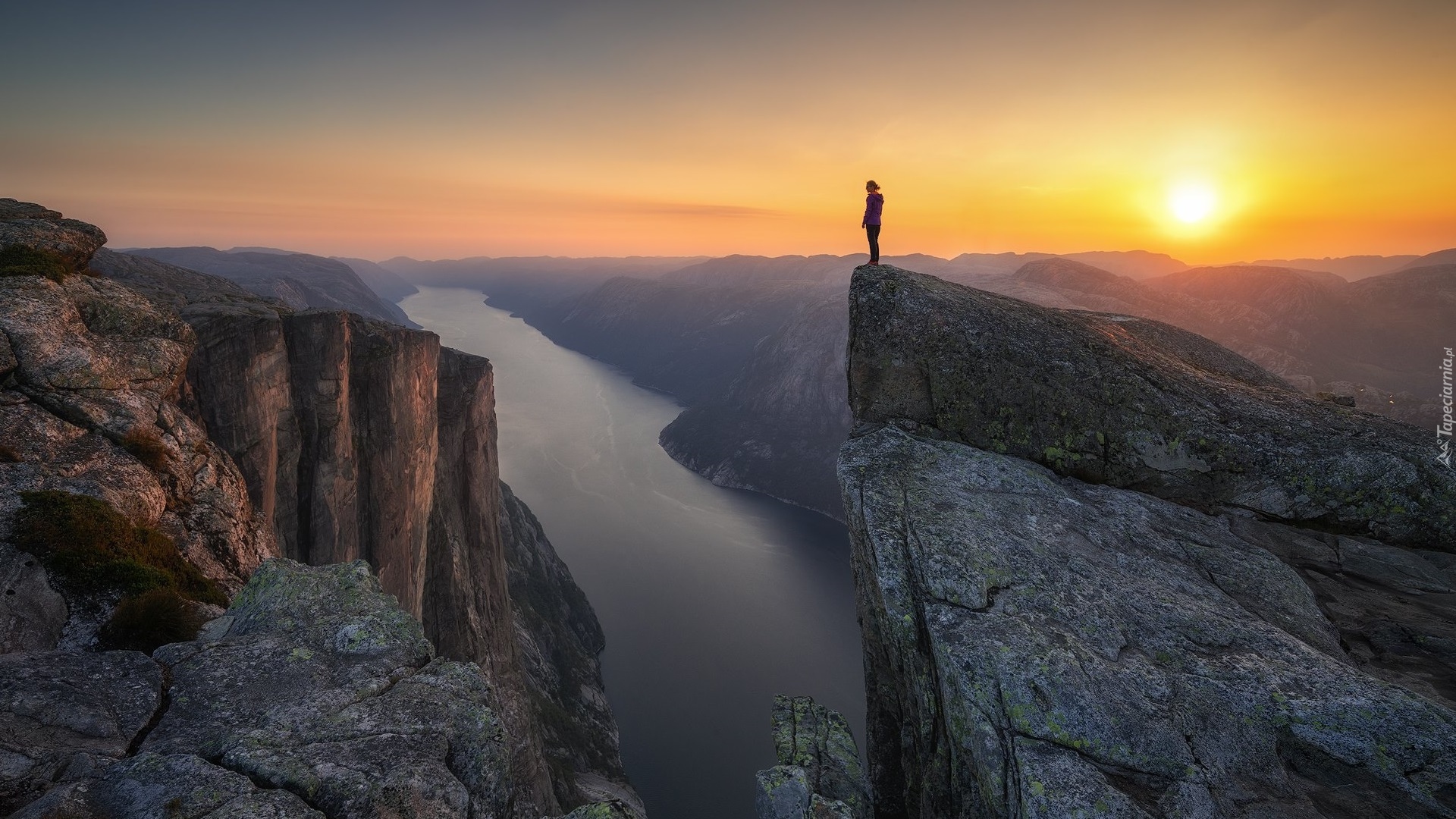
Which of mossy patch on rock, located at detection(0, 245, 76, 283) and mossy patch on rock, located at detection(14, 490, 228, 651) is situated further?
mossy patch on rock, located at detection(0, 245, 76, 283)

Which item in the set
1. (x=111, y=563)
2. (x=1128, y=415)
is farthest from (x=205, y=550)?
(x=1128, y=415)

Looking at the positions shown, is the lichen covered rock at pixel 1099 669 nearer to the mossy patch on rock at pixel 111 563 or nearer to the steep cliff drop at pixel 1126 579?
the steep cliff drop at pixel 1126 579

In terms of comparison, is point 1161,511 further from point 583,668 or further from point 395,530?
point 583,668

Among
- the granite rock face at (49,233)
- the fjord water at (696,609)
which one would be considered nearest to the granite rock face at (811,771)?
the granite rock face at (49,233)

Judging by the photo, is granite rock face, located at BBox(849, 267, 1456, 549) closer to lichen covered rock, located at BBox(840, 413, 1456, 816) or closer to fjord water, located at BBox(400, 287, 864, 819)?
lichen covered rock, located at BBox(840, 413, 1456, 816)

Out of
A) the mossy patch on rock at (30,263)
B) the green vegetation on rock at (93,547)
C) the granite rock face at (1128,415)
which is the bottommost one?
the green vegetation on rock at (93,547)

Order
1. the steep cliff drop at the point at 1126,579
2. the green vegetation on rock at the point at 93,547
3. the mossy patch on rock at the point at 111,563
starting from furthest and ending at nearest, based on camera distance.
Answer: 1. the green vegetation on rock at the point at 93,547
2. the mossy patch on rock at the point at 111,563
3. the steep cliff drop at the point at 1126,579

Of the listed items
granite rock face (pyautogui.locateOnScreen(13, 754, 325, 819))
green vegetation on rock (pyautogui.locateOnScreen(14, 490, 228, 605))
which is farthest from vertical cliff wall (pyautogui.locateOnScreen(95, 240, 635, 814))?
green vegetation on rock (pyautogui.locateOnScreen(14, 490, 228, 605))
